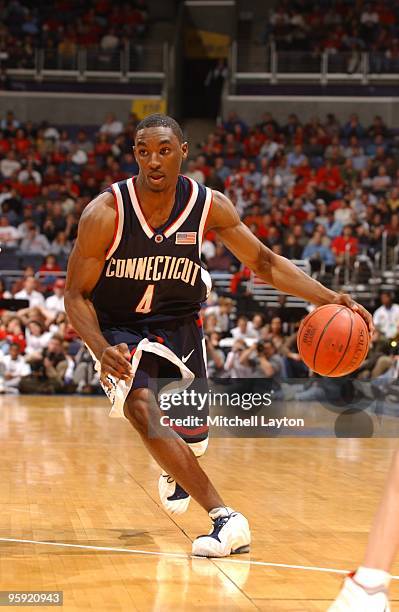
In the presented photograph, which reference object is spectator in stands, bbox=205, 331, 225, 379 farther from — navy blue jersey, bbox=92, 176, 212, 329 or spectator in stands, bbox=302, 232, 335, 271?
navy blue jersey, bbox=92, 176, 212, 329

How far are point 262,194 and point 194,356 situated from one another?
1445 cm

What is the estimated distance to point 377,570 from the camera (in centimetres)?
293

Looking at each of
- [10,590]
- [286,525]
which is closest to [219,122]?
[286,525]

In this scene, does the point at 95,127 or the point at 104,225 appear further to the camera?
the point at 95,127

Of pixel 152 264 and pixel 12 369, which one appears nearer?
pixel 152 264

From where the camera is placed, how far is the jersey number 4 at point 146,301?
5070 mm

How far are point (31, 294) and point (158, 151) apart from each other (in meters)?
10.5

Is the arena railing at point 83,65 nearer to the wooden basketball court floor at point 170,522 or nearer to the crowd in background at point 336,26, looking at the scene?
the crowd in background at point 336,26

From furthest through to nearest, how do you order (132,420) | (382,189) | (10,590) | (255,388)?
(382,189), (255,388), (132,420), (10,590)

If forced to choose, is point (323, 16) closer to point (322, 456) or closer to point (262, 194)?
point (262, 194)

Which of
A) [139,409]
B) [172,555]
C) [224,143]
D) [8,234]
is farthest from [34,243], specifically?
[172,555]

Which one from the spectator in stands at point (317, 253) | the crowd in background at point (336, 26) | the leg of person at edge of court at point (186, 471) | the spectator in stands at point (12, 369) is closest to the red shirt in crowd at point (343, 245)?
the spectator in stands at point (317, 253)

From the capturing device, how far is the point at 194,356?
5133 millimetres

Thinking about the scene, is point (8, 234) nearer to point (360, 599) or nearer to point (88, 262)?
point (88, 262)
